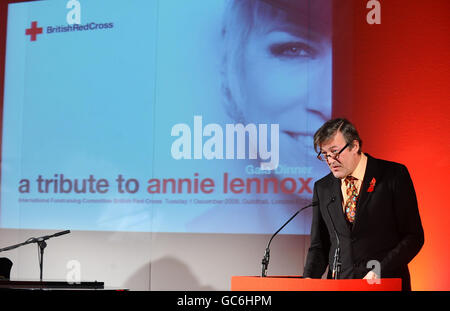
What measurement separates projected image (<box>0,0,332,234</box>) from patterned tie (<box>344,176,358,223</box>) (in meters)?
1.30

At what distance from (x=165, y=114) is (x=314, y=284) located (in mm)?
2948

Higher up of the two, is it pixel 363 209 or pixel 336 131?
pixel 336 131

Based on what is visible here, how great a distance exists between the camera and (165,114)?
17.5 ft

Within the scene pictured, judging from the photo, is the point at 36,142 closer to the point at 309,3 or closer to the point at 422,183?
the point at 309,3

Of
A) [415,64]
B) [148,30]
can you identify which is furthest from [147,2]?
[415,64]

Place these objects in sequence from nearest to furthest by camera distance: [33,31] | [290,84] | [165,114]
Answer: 1. [290,84]
2. [165,114]
3. [33,31]

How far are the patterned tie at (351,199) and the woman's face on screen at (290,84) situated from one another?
4.27 ft

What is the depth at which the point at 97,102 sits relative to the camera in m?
5.52

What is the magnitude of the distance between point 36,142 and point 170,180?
1340mm

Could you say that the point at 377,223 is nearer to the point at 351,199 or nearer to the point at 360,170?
the point at 351,199

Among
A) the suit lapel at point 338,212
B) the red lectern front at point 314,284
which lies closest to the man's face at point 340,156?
the suit lapel at point 338,212

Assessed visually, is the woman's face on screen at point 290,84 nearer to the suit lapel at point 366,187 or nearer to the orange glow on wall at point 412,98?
the orange glow on wall at point 412,98

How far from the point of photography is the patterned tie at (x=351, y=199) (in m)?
3.57

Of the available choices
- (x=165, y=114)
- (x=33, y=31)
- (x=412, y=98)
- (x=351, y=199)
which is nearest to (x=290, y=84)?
(x=412, y=98)
